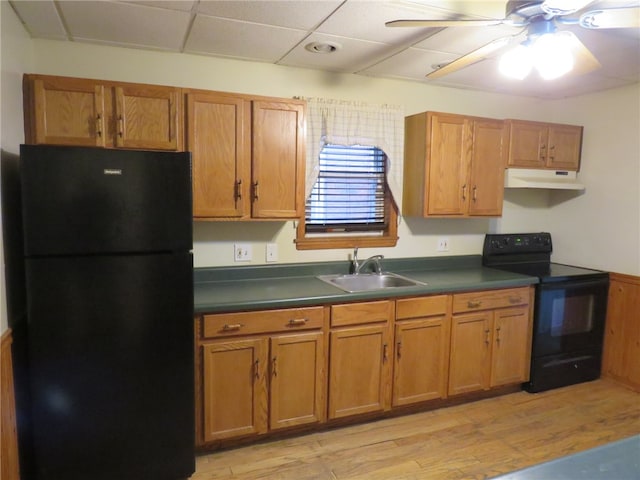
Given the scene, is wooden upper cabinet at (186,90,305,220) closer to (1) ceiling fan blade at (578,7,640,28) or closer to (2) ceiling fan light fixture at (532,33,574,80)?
(2) ceiling fan light fixture at (532,33,574,80)

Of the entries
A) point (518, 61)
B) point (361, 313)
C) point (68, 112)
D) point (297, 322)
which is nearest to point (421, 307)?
point (361, 313)

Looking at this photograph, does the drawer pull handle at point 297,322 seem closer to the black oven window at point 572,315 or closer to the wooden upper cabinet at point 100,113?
the wooden upper cabinet at point 100,113

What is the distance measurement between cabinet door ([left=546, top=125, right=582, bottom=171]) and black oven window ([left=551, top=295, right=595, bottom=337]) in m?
1.09

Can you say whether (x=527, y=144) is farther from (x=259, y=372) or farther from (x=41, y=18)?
(x=41, y=18)

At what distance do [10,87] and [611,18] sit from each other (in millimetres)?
2493

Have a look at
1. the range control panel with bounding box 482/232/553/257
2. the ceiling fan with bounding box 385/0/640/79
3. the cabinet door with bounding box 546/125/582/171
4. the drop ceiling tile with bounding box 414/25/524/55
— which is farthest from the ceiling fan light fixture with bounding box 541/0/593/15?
the range control panel with bounding box 482/232/553/257

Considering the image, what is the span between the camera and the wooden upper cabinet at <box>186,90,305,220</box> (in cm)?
240

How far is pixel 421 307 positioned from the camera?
2789mm

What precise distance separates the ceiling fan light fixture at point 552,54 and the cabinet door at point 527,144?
1.46 m

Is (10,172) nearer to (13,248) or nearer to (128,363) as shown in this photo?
(13,248)

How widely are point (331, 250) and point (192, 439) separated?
1.52 metres

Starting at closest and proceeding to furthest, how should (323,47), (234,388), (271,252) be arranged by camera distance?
(234,388), (323,47), (271,252)

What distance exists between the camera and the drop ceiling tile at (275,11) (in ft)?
6.31

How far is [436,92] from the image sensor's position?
335 cm
